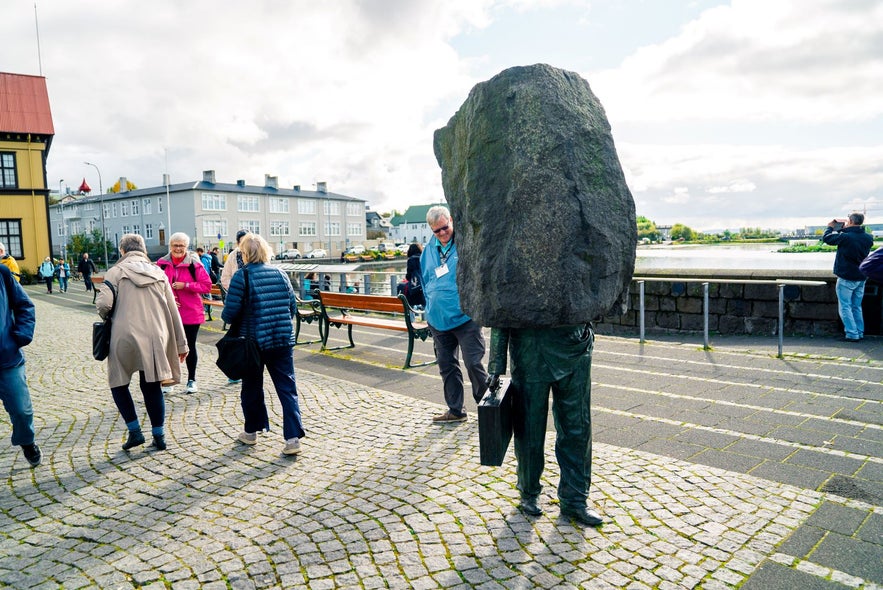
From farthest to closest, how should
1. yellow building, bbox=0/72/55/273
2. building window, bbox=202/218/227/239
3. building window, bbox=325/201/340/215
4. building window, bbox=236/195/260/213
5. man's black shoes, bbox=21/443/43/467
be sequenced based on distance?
building window, bbox=325/201/340/215
building window, bbox=236/195/260/213
building window, bbox=202/218/227/239
yellow building, bbox=0/72/55/273
man's black shoes, bbox=21/443/43/467

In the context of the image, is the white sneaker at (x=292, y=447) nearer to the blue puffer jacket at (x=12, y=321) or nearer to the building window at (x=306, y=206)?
the blue puffer jacket at (x=12, y=321)

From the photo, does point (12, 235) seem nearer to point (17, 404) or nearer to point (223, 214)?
point (17, 404)

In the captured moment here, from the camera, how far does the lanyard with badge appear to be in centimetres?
574

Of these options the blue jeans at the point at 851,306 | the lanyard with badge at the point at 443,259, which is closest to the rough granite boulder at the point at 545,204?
the lanyard with badge at the point at 443,259

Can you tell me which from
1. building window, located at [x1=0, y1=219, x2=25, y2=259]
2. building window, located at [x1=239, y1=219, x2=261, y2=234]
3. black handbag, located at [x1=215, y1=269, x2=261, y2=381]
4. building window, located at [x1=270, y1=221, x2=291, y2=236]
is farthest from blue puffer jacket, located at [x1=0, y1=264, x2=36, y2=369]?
building window, located at [x1=270, y1=221, x2=291, y2=236]

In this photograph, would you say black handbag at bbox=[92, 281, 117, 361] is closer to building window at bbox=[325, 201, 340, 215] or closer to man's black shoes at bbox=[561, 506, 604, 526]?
man's black shoes at bbox=[561, 506, 604, 526]

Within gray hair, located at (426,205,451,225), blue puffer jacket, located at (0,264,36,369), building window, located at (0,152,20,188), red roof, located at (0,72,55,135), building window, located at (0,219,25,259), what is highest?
red roof, located at (0,72,55,135)

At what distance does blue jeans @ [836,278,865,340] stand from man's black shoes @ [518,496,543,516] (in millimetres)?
7827

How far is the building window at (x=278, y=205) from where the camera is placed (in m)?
83.2

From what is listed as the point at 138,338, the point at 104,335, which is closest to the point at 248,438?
the point at 138,338

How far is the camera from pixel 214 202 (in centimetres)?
7631

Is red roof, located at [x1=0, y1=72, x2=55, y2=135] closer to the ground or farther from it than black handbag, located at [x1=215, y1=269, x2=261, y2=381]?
farther from it

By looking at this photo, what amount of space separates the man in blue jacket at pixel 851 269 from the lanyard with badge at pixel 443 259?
269 inches

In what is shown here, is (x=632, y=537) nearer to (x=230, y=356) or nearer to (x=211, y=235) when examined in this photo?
(x=230, y=356)
